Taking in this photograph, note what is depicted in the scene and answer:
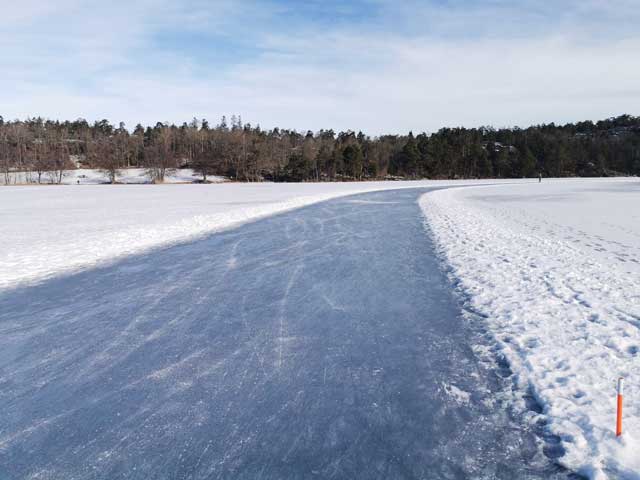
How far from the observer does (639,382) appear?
4.43m

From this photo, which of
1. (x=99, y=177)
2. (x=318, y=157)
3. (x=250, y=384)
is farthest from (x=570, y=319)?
(x=99, y=177)

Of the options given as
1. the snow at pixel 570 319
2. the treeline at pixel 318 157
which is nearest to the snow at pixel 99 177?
the treeline at pixel 318 157

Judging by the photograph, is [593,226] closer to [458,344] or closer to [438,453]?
[458,344]

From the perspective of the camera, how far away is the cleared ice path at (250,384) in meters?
3.46

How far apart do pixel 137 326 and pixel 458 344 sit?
4653 mm

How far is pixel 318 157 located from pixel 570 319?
281 ft

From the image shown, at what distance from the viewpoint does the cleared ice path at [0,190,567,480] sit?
346 cm

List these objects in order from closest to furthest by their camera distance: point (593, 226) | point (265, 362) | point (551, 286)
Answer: point (265, 362) < point (551, 286) < point (593, 226)

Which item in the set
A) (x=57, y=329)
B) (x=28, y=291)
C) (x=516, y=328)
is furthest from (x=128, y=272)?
(x=516, y=328)

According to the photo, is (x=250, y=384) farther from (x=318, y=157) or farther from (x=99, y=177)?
(x=99, y=177)

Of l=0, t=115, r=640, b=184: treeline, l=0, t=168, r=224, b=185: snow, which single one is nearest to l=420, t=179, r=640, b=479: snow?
l=0, t=115, r=640, b=184: treeline

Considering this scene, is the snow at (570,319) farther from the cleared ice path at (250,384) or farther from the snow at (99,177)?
the snow at (99,177)

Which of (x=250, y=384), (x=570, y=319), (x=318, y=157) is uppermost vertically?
(x=318, y=157)

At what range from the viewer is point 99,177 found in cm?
9225
